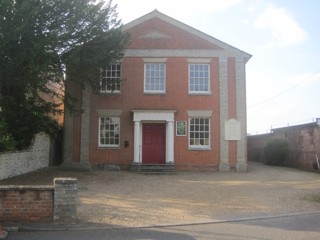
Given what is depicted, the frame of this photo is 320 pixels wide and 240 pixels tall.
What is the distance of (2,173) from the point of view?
56.6 ft

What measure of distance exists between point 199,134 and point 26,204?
14.9 m

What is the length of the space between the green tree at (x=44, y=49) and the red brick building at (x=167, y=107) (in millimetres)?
2262

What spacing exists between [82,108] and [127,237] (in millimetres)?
15470

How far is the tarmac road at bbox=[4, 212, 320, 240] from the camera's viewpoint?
348 inches

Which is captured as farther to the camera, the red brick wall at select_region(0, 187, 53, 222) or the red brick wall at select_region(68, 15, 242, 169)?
the red brick wall at select_region(68, 15, 242, 169)

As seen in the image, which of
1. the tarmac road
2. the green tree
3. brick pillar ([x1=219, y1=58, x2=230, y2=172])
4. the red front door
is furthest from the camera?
the red front door

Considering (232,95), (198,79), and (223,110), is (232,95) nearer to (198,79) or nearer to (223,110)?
(223,110)

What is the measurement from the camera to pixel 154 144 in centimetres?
2381

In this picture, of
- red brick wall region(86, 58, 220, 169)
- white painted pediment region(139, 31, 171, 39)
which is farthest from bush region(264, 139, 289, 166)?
white painted pediment region(139, 31, 171, 39)

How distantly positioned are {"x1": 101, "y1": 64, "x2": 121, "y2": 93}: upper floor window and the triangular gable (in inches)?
64.3

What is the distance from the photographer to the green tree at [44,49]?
16750 millimetres

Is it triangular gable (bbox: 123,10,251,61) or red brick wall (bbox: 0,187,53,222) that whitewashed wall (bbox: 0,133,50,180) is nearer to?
triangular gable (bbox: 123,10,251,61)

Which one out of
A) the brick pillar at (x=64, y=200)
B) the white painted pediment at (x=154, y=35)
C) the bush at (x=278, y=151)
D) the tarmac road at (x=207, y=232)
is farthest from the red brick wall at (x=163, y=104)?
the brick pillar at (x=64, y=200)

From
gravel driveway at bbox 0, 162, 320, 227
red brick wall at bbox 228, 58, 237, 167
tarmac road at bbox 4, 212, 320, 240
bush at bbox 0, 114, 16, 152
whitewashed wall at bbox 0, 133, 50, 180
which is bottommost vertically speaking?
tarmac road at bbox 4, 212, 320, 240
